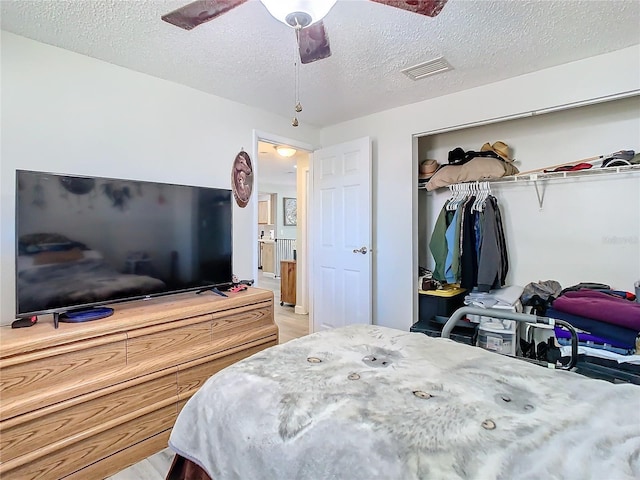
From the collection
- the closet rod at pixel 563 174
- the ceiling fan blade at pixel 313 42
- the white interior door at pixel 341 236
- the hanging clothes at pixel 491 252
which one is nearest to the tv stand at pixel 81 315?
the ceiling fan blade at pixel 313 42

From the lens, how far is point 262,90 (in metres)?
2.77

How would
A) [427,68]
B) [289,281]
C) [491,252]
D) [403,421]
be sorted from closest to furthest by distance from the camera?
[403,421] < [427,68] < [491,252] < [289,281]

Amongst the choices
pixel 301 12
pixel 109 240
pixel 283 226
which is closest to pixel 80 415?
pixel 109 240

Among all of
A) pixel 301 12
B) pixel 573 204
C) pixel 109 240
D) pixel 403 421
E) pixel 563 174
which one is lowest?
pixel 403 421

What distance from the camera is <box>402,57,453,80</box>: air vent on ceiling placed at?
2.32m

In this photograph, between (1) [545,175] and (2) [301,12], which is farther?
(1) [545,175]

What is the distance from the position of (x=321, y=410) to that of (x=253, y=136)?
106 inches

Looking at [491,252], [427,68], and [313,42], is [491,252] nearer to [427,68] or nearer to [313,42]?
[427,68]

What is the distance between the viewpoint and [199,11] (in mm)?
1424

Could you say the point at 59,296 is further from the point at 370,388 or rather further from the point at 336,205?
the point at 336,205

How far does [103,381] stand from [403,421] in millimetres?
1556

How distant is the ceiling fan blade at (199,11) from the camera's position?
137cm

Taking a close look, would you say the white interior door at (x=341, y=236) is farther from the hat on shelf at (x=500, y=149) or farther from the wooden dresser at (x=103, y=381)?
the wooden dresser at (x=103, y=381)

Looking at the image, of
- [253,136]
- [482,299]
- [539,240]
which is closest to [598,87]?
[539,240]
